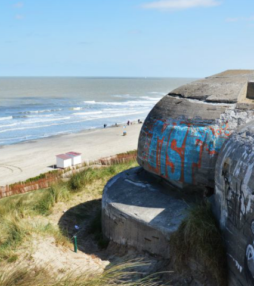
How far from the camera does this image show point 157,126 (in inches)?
412

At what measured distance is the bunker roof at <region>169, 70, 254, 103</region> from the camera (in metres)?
9.84

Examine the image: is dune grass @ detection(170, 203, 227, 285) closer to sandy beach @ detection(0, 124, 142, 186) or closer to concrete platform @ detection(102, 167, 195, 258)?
concrete platform @ detection(102, 167, 195, 258)

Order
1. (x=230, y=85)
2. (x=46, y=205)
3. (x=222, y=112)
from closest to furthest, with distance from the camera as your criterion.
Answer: (x=222, y=112)
(x=230, y=85)
(x=46, y=205)

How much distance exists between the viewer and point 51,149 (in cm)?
3097

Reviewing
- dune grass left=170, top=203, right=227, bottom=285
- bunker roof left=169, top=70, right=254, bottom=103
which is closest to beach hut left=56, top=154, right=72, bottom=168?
bunker roof left=169, top=70, right=254, bottom=103

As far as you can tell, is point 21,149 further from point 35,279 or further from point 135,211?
point 35,279

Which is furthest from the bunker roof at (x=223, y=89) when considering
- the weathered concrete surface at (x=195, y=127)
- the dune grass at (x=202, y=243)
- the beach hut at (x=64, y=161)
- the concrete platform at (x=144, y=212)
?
the beach hut at (x=64, y=161)

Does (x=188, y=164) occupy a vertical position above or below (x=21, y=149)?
above

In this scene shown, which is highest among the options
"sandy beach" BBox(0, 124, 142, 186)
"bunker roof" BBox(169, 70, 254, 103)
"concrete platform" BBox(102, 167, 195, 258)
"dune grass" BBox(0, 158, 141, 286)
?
"bunker roof" BBox(169, 70, 254, 103)

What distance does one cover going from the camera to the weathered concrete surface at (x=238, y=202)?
6.32 m

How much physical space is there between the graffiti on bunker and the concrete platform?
631 millimetres

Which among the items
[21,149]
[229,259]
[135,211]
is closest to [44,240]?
[135,211]

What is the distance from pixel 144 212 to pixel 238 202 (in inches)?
130

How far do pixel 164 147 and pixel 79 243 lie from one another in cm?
370
